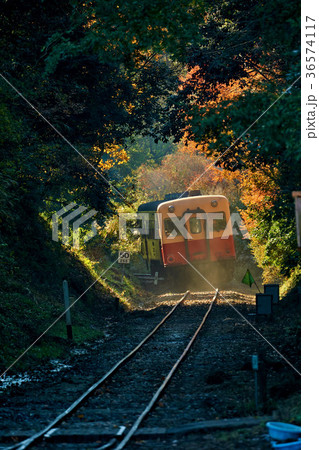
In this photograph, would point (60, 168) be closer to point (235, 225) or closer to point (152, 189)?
point (235, 225)

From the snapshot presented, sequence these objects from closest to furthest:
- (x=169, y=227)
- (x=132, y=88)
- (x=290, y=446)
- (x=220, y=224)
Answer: (x=290, y=446) < (x=132, y=88) < (x=169, y=227) < (x=220, y=224)

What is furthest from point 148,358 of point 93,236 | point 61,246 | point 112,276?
point 112,276

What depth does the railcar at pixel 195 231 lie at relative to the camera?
2800cm

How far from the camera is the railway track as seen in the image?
812 cm

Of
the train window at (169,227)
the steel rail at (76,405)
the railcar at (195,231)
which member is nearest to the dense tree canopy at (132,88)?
the railcar at (195,231)

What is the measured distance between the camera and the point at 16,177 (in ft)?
56.7

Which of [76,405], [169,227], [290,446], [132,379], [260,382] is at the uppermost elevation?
[169,227]

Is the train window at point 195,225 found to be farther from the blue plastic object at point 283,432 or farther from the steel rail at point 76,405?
the blue plastic object at point 283,432

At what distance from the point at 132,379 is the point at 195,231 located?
16.9 m

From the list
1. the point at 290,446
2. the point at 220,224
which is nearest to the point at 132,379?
the point at 290,446

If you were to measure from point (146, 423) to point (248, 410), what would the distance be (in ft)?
4.73

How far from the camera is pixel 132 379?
11664mm

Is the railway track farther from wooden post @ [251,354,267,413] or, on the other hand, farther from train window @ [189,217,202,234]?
train window @ [189,217,202,234]

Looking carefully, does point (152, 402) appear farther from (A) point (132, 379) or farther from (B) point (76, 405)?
(A) point (132, 379)
